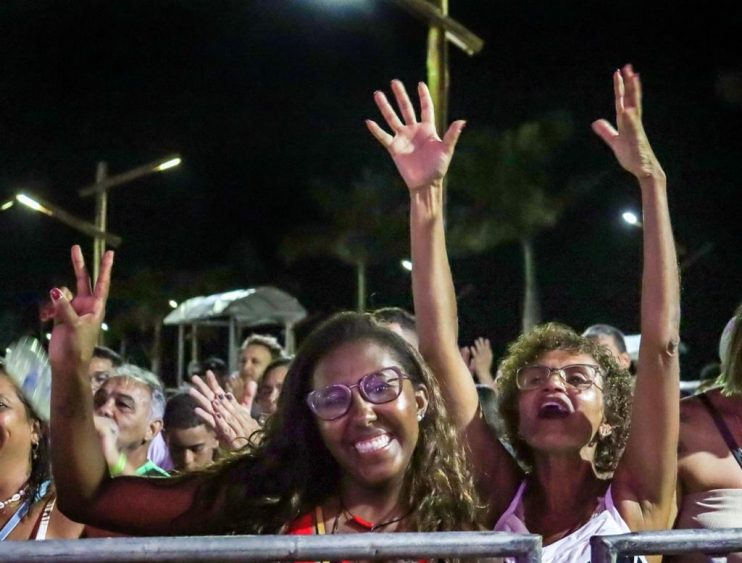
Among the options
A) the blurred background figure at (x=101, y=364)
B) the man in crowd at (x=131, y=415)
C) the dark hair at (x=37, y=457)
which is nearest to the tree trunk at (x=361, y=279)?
the blurred background figure at (x=101, y=364)

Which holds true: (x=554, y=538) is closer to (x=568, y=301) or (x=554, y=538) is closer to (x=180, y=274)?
(x=568, y=301)

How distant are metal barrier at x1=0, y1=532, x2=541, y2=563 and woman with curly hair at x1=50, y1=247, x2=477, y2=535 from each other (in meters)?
0.72

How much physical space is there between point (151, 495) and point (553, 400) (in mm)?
1213

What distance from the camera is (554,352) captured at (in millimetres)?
3012

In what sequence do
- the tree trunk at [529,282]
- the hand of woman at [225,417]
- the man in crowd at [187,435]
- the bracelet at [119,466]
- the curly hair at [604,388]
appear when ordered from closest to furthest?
the curly hair at [604,388]
the hand of woman at [225,417]
the bracelet at [119,466]
the man in crowd at [187,435]
the tree trunk at [529,282]

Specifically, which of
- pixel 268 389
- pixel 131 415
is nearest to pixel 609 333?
pixel 268 389

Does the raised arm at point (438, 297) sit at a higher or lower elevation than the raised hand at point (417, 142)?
lower

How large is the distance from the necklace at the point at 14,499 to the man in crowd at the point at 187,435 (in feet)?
6.63

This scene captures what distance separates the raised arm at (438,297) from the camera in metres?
2.85

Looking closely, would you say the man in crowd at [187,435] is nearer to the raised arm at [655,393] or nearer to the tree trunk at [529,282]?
the raised arm at [655,393]

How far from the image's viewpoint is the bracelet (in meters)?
4.07

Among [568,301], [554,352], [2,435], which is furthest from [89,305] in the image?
[568,301]

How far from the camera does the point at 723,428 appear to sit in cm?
315

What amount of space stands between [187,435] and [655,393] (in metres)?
3.24
